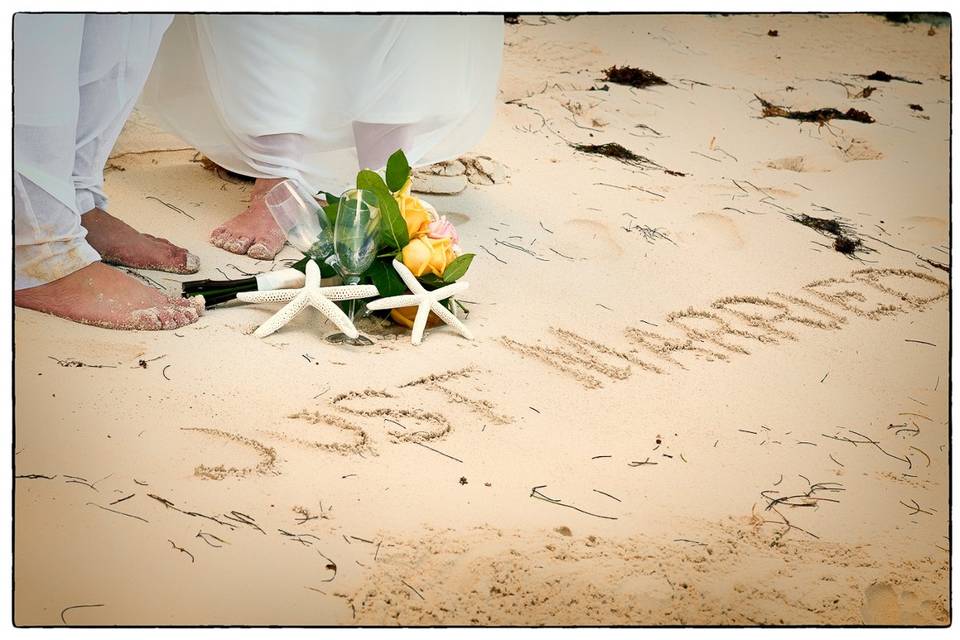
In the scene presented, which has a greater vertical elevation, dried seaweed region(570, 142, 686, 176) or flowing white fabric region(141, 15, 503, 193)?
flowing white fabric region(141, 15, 503, 193)

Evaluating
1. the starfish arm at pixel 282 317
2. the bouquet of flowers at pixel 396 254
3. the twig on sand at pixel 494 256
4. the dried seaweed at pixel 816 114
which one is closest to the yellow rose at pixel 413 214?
the bouquet of flowers at pixel 396 254

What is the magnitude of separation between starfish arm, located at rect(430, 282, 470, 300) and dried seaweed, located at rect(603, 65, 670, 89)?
1.32 m

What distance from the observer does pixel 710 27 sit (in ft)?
9.86

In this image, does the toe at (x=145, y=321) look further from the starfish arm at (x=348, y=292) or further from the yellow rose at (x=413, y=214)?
the yellow rose at (x=413, y=214)

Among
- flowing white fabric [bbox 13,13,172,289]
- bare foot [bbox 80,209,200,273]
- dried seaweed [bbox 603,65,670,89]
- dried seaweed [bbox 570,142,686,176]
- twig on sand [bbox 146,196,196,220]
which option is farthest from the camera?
dried seaweed [bbox 603,65,670,89]

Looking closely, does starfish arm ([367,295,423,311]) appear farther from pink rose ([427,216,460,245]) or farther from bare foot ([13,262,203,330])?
bare foot ([13,262,203,330])

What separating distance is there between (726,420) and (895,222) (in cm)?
110

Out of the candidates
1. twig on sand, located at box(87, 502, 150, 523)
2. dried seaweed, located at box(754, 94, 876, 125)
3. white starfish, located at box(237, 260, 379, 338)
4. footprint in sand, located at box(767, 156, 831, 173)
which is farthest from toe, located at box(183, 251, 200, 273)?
dried seaweed, located at box(754, 94, 876, 125)

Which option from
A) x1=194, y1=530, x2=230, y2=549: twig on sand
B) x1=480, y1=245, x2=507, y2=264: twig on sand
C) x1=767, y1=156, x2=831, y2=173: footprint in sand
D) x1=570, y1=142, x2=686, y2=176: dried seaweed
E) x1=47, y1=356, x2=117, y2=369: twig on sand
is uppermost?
x1=767, y1=156, x2=831, y2=173: footprint in sand

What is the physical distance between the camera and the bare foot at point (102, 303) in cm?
182

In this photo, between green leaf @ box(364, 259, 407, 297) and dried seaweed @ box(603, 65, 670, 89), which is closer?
green leaf @ box(364, 259, 407, 297)

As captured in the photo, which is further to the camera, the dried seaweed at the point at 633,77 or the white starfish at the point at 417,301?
the dried seaweed at the point at 633,77

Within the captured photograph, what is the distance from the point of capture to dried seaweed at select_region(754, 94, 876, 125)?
2824mm

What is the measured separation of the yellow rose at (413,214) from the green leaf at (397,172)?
0.01m
